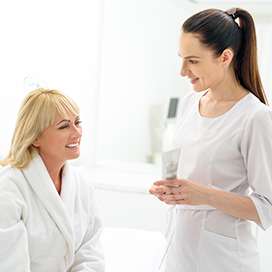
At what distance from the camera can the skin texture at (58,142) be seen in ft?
5.43

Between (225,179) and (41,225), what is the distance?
2.03ft

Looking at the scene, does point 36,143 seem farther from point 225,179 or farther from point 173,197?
point 225,179

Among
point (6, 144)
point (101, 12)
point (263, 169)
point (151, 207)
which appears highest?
point (101, 12)

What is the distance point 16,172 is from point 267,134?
32.1 inches

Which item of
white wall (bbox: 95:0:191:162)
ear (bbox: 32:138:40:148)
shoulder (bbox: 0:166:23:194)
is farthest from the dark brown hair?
white wall (bbox: 95:0:191:162)

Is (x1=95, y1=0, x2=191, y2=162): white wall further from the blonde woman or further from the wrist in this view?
the wrist

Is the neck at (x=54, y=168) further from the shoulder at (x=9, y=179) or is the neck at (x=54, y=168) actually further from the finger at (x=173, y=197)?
the finger at (x=173, y=197)

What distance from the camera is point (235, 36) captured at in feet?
4.87

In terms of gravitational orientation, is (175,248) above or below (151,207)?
above

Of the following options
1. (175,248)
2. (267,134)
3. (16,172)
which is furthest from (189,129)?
(16,172)

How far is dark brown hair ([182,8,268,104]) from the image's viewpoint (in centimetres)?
145

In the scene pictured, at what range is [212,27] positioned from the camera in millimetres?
1448

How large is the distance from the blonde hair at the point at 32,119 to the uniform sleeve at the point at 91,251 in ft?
1.13

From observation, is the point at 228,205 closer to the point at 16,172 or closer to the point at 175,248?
the point at 175,248
